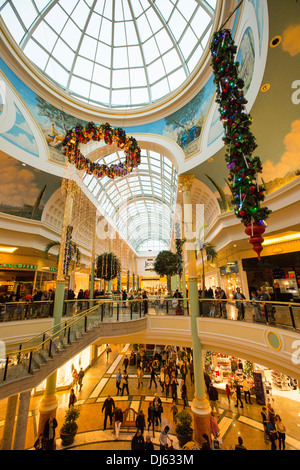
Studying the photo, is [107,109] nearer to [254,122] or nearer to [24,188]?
[24,188]

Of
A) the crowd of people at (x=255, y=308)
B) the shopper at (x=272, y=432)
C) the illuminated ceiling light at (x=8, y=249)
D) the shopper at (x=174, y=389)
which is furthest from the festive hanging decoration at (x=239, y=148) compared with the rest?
the illuminated ceiling light at (x=8, y=249)

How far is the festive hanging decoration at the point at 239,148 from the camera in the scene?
3332mm

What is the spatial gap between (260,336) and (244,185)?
5.44 m

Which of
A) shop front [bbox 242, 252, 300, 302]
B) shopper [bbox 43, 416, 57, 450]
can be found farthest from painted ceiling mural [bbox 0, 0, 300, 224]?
shopper [bbox 43, 416, 57, 450]

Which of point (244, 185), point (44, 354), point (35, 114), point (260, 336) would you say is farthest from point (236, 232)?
point (35, 114)

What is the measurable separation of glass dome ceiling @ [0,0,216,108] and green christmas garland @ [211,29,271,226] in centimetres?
754

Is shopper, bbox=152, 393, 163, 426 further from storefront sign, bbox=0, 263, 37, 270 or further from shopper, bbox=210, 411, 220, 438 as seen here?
storefront sign, bbox=0, 263, 37, 270

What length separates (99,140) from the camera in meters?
8.77

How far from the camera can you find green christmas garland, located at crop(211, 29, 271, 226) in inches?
133

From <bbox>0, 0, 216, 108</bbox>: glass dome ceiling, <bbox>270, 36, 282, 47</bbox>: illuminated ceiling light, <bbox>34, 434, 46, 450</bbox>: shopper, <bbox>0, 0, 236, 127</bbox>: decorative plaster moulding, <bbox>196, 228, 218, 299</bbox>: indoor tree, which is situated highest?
<bbox>0, 0, 216, 108</bbox>: glass dome ceiling

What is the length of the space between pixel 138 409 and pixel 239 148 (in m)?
12.9

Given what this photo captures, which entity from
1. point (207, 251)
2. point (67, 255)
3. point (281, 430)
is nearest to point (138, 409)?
point (281, 430)

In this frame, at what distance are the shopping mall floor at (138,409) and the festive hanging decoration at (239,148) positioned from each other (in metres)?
9.23

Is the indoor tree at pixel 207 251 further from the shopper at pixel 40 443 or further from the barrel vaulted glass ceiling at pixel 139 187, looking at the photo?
the shopper at pixel 40 443
